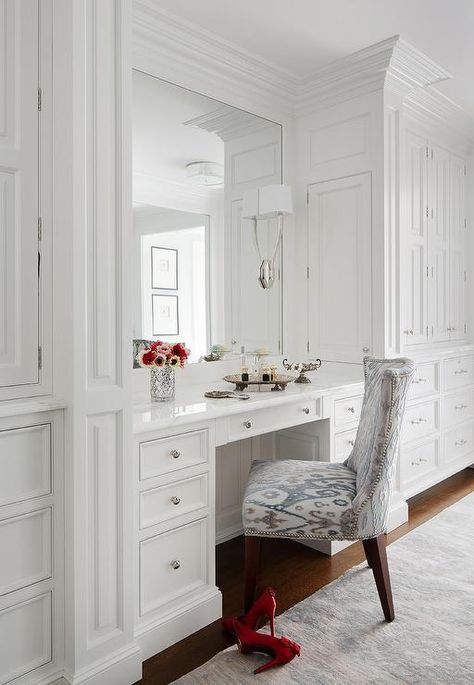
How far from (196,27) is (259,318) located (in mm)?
1528

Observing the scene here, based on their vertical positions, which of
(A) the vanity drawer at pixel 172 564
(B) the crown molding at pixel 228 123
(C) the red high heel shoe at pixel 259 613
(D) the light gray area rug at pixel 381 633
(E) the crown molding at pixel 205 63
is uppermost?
(E) the crown molding at pixel 205 63

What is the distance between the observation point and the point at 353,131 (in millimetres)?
3131

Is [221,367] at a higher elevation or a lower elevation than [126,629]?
higher

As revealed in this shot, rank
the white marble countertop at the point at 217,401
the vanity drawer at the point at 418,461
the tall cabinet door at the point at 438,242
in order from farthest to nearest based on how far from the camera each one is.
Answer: the tall cabinet door at the point at 438,242
the vanity drawer at the point at 418,461
the white marble countertop at the point at 217,401

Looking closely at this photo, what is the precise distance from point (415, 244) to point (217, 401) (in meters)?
1.91

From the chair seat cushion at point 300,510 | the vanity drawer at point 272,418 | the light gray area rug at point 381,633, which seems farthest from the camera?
the vanity drawer at point 272,418

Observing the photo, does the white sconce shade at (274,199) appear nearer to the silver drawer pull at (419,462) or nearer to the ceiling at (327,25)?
the ceiling at (327,25)

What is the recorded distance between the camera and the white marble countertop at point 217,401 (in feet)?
6.53

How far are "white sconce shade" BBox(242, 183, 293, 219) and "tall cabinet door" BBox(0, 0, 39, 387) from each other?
5.05ft

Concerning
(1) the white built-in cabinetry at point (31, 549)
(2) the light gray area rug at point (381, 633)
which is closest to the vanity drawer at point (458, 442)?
(2) the light gray area rug at point (381, 633)

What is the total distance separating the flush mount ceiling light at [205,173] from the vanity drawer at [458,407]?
220cm

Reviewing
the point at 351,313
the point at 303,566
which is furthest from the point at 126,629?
the point at 351,313

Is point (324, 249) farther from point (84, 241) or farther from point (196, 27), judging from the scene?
point (84, 241)

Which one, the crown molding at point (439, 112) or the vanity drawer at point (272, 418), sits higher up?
the crown molding at point (439, 112)
